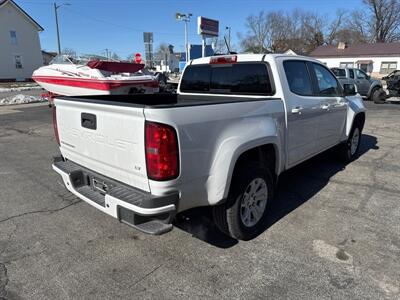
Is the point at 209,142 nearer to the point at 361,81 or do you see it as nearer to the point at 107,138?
the point at 107,138

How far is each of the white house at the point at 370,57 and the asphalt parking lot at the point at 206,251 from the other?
45786 mm

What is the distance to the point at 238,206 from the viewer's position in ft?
10.3

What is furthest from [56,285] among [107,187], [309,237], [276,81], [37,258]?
[276,81]

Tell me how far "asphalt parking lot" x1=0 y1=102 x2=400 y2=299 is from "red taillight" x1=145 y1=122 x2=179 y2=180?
653mm

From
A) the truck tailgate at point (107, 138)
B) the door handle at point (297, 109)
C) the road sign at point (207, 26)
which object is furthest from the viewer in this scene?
the road sign at point (207, 26)

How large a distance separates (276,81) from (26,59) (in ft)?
161

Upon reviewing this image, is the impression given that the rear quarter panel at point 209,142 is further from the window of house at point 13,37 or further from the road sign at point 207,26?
the window of house at point 13,37

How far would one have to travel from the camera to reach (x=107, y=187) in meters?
2.93

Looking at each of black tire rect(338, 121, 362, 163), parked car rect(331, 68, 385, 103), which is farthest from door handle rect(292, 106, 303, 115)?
parked car rect(331, 68, 385, 103)

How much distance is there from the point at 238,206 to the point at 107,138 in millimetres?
1389

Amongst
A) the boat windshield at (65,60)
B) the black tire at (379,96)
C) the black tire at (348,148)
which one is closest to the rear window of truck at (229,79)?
the black tire at (348,148)

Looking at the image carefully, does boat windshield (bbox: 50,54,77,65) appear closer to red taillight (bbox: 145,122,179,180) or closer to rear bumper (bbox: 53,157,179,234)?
rear bumper (bbox: 53,157,179,234)

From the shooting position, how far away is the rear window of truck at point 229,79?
387cm

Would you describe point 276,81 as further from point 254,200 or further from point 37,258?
point 37,258
